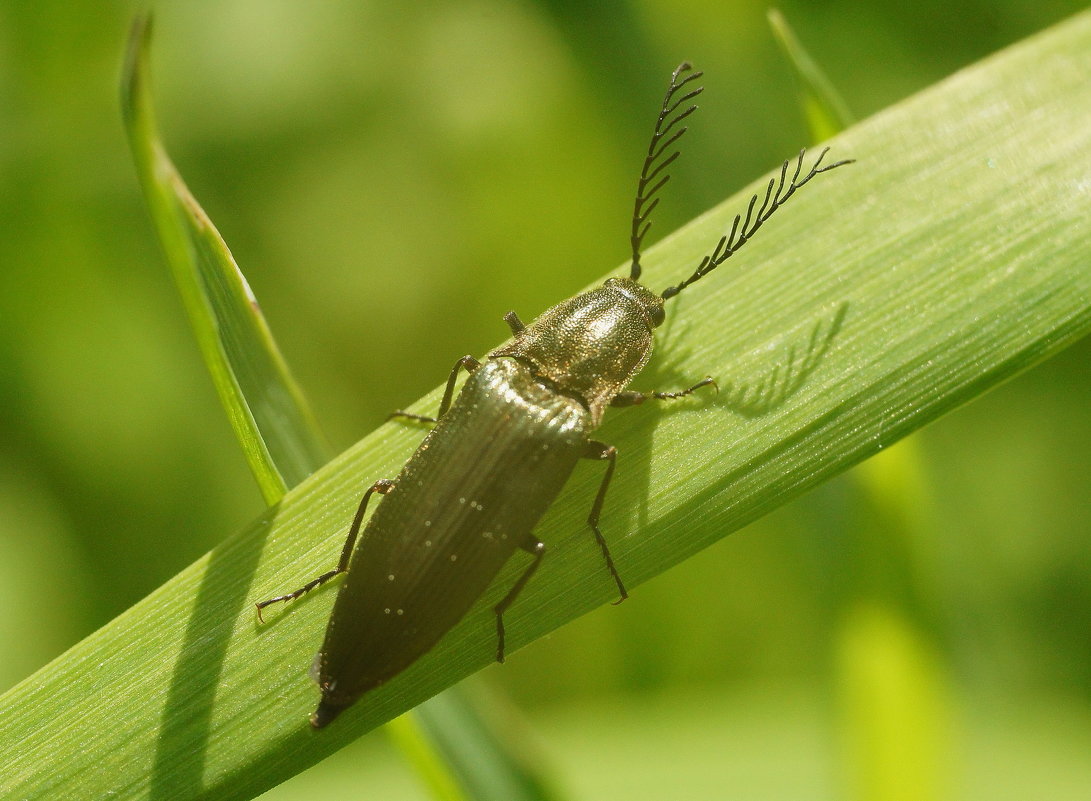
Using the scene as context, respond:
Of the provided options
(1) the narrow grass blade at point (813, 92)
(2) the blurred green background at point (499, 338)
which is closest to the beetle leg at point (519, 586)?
(2) the blurred green background at point (499, 338)

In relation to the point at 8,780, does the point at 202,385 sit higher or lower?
higher

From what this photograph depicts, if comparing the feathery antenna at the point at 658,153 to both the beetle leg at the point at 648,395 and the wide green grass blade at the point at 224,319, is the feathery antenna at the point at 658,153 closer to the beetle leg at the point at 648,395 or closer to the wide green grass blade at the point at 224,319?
the beetle leg at the point at 648,395

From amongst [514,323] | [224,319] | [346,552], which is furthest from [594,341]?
[224,319]

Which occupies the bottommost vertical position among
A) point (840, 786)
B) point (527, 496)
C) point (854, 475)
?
point (840, 786)

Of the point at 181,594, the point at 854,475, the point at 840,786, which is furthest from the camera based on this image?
the point at 840,786

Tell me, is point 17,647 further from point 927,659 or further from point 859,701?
point 927,659

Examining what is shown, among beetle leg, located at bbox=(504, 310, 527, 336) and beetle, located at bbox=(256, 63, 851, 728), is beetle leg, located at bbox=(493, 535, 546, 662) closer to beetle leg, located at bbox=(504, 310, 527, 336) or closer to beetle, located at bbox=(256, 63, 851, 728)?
beetle, located at bbox=(256, 63, 851, 728)

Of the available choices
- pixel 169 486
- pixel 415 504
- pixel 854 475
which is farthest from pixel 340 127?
pixel 854 475
